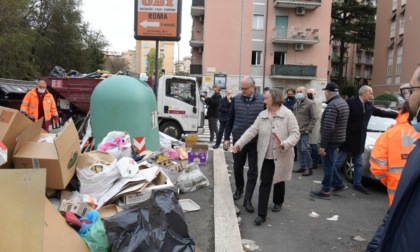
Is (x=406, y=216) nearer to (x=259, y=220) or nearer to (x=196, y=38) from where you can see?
(x=259, y=220)

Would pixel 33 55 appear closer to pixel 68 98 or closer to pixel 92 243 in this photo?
pixel 68 98

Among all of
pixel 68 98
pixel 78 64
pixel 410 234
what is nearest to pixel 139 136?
pixel 410 234

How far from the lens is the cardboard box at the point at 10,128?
151 inches

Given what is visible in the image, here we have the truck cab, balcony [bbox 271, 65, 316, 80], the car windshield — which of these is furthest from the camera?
balcony [bbox 271, 65, 316, 80]

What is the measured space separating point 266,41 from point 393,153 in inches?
1307

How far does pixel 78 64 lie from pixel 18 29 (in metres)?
9.77

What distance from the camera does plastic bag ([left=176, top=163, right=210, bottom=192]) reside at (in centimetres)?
543

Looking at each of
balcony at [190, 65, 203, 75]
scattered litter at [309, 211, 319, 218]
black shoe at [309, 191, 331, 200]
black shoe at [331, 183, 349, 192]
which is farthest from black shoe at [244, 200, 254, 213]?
balcony at [190, 65, 203, 75]

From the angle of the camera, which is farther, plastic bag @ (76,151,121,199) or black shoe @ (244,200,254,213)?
black shoe @ (244,200,254,213)

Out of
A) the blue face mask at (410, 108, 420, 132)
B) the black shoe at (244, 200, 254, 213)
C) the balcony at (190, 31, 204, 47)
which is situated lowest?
the black shoe at (244, 200, 254, 213)

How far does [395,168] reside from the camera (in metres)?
2.84

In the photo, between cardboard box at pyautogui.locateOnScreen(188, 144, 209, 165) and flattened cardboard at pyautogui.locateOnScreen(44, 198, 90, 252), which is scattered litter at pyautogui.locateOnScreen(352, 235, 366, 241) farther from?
cardboard box at pyautogui.locateOnScreen(188, 144, 209, 165)

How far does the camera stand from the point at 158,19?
25.1ft

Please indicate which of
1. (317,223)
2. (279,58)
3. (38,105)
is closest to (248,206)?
(317,223)
